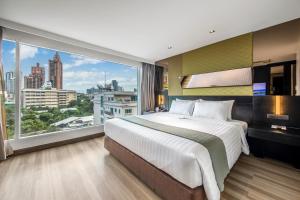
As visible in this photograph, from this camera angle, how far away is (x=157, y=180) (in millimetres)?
1574

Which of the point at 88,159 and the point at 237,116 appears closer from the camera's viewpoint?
the point at 88,159

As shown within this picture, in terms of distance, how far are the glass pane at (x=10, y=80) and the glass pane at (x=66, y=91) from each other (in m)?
0.15

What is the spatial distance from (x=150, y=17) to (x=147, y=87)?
2846mm

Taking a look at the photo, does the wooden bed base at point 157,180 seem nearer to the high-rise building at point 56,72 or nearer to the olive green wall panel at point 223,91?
the high-rise building at point 56,72

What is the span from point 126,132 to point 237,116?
2378mm

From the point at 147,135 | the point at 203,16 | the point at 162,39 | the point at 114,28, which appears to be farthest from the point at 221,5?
the point at 147,135

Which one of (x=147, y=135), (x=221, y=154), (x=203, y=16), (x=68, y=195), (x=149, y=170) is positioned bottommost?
(x=68, y=195)

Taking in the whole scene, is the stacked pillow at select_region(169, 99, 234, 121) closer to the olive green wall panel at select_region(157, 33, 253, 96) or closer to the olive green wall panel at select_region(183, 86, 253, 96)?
the olive green wall panel at select_region(183, 86, 253, 96)

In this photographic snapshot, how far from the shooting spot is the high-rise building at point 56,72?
3.26m

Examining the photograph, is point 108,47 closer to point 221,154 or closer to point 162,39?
point 162,39

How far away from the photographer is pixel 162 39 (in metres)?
3.21

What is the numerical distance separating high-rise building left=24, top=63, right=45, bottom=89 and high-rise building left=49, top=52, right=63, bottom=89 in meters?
0.17

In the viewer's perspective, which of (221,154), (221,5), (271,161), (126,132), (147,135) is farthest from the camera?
(271,161)

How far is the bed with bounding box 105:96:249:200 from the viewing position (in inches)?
49.2
